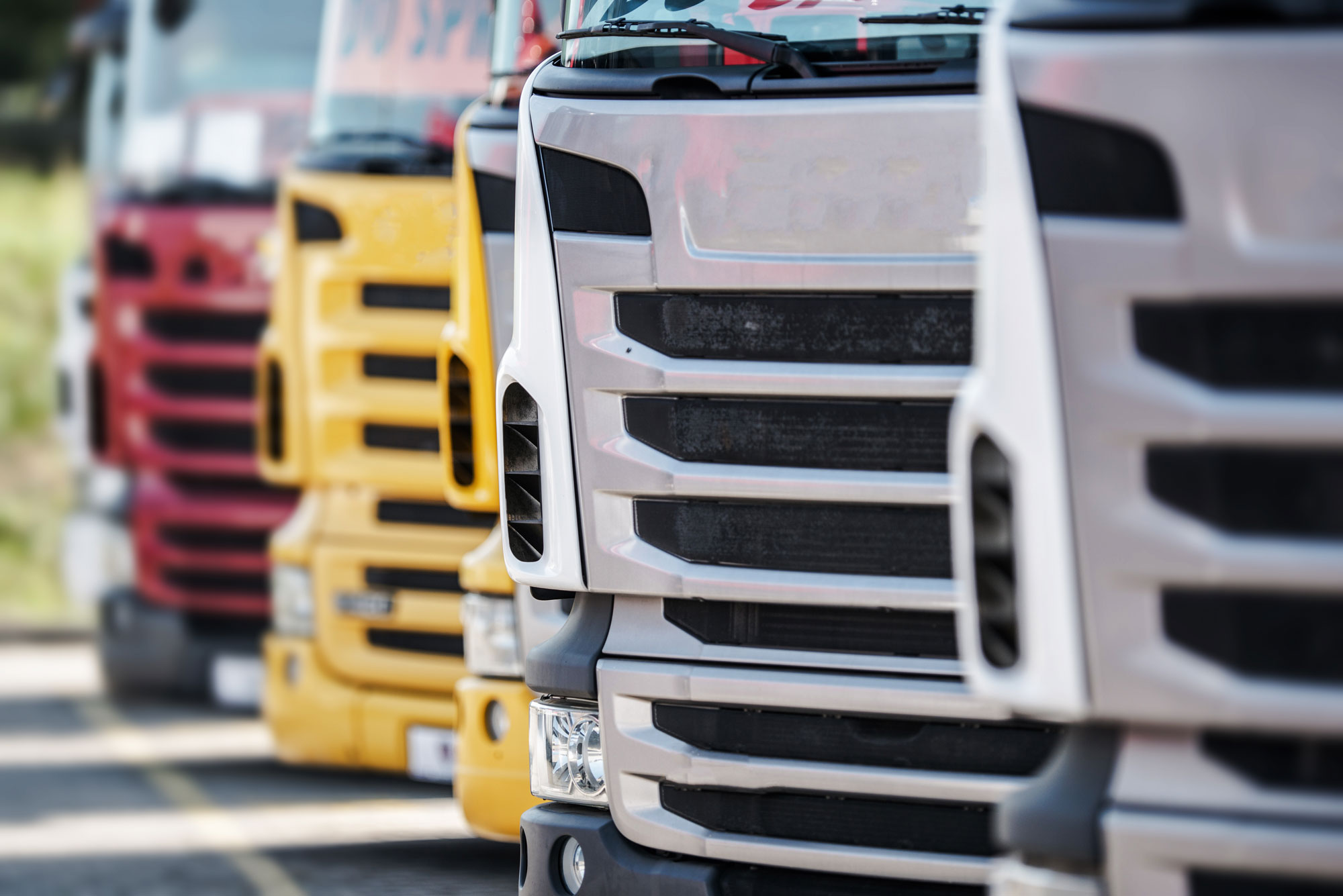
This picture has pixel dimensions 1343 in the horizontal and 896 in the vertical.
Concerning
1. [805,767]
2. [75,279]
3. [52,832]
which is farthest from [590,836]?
[75,279]

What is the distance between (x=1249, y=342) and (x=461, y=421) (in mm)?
3450

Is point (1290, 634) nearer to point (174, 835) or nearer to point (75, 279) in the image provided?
point (174, 835)

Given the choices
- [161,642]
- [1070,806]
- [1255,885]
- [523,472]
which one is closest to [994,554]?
[1070,806]

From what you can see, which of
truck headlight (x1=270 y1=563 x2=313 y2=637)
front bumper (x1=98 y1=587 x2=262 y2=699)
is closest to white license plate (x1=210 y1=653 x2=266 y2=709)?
front bumper (x1=98 y1=587 x2=262 y2=699)

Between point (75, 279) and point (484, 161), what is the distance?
6703mm

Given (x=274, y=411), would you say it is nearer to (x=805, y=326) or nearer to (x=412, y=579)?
(x=412, y=579)

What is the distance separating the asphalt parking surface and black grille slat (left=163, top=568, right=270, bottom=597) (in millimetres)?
807

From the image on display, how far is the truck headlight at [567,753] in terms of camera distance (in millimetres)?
5133

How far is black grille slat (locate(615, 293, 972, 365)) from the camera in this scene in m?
4.57

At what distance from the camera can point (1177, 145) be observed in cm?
352

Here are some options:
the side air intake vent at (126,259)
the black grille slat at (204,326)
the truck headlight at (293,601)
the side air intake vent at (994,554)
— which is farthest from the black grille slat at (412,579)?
the side air intake vent at (994,554)

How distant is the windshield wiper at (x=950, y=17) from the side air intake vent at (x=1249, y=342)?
133 centimetres

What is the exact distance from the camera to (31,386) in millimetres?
21844

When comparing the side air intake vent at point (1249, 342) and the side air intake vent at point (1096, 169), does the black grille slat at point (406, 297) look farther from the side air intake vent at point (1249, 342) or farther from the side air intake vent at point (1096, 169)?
the side air intake vent at point (1249, 342)
